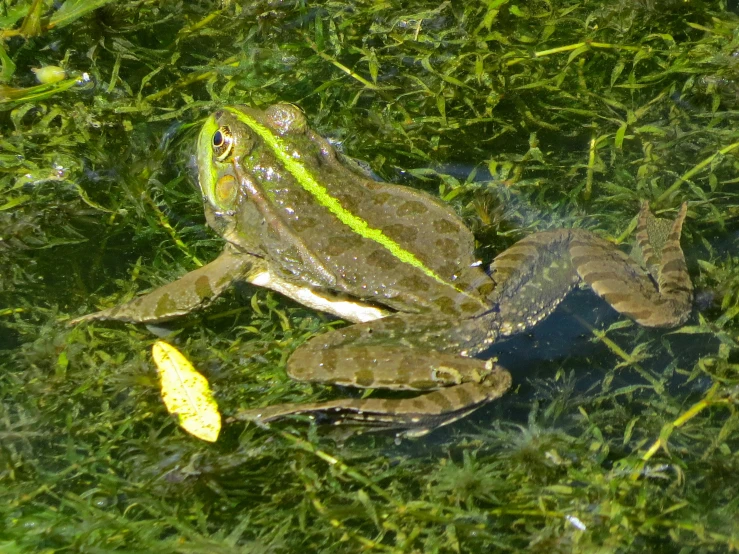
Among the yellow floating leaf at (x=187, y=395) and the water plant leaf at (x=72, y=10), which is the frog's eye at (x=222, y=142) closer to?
the yellow floating leaf at (x=187, y=395)

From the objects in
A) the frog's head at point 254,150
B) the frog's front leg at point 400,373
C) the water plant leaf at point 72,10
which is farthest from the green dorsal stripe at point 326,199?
the water plant leaf at point 72,10

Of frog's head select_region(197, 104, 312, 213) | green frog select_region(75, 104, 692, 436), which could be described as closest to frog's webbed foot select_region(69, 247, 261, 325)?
green frog select_region(75, 104, 692, 436)

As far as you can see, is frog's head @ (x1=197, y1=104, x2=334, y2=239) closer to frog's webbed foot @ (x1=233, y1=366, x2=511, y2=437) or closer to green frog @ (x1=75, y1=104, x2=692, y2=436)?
green frog @ (x1=75, y1=104, x2=692, y2=436)

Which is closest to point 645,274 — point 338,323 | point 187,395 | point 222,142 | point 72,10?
point 338,323

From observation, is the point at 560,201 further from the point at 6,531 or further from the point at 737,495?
the point at 6,531

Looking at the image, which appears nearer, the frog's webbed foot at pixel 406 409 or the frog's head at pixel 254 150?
the frog's webbed foot at pixel 406 409

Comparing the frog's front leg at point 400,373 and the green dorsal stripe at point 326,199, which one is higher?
the green dorsal stripe at point 326,199

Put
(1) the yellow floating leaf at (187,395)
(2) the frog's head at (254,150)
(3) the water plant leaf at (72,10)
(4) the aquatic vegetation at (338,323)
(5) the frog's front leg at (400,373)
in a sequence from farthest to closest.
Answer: (3) the water plant leaf at (72,10), (2) the frog's head at (254,150), (1) the yellow floating leaf at (187,395), (5) the frog's front leg at (400,373), (4) the aquatic vegetation at (338,323)

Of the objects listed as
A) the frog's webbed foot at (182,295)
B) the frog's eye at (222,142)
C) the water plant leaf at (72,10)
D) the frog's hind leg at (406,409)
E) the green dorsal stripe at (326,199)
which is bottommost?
the frog's hind leg at (406,409)
